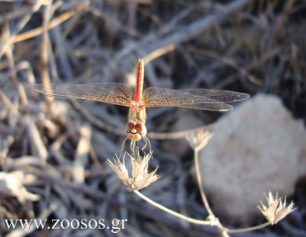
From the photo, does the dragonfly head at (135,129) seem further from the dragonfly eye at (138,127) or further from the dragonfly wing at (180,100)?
the dragonfly wing at (180,100)

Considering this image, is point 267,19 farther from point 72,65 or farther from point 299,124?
point 72,65

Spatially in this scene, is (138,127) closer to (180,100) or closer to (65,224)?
(180,100)

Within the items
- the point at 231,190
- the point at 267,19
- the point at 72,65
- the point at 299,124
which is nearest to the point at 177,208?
the point at 231,190

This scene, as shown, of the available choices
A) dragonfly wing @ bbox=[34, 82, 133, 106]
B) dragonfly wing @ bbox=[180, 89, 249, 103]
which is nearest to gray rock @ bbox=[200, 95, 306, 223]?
dragonfly wing @ bbox=[180, 89, 249, 103]

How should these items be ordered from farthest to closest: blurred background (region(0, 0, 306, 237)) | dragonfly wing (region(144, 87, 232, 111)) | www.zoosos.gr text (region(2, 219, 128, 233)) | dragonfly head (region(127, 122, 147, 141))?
blurred background (region(0, 0, 306, 237))
www.zoosos.gr text (region(2, 219, 128, 233))
dragonfly wing (region(144, 87, 232, 111))
dragonfly head (region(127, 122, 147, 141))

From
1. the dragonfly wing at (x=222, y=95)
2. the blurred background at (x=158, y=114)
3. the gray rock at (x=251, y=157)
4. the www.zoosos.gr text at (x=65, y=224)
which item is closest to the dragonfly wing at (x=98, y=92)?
the dragonfly wing at (x=222, y=95)

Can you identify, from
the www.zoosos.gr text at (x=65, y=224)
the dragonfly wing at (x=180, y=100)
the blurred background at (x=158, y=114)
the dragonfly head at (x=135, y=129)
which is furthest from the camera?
the blurred background at (x=158, y=114)

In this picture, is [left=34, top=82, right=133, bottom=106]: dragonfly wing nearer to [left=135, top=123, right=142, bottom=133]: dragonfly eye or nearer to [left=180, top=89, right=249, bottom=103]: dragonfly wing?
[left=135, top=123, right=142, bottom=133]: dragonfly eye
